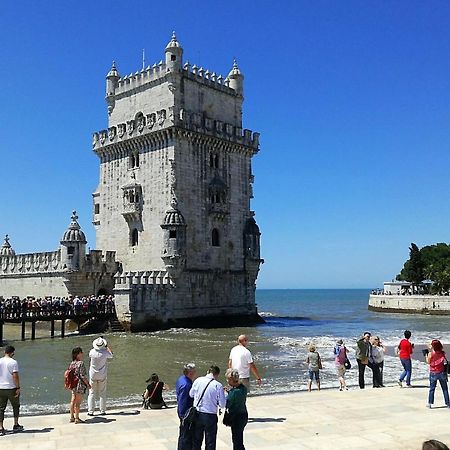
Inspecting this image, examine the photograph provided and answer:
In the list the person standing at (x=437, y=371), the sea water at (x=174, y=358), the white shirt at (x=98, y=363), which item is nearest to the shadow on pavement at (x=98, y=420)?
the white shirt at (x=98, y=363)

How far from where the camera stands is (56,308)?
123 feet

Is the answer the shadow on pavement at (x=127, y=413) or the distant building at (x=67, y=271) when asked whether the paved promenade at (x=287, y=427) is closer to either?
the shadow on pavement at (x=127, y=413)

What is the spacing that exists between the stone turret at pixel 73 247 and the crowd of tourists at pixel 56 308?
10.8 feet

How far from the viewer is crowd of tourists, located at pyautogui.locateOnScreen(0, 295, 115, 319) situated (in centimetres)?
3619

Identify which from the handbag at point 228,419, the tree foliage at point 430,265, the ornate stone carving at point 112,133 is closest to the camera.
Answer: the handbag at point 228,419

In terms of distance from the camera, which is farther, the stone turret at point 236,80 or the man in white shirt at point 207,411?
the stone turret at point 236,80

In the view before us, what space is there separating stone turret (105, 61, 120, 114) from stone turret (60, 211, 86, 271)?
10.8 metres

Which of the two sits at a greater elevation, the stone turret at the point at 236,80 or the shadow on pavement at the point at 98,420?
the stone turret at the point at 236,80

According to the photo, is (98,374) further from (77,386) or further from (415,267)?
(415,267)

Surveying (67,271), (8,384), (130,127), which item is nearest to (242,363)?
(8,384)

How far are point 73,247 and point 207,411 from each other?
36.2 m

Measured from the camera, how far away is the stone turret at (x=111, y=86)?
1893 inches

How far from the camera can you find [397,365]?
77.6ft

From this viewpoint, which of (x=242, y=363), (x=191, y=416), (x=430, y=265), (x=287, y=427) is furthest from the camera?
(x=430, y=265)
